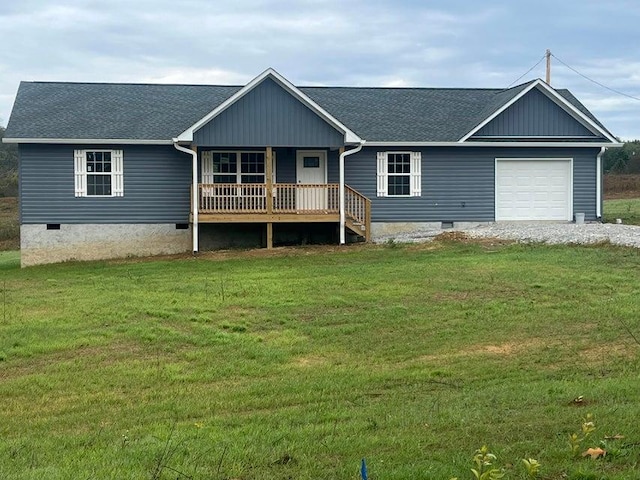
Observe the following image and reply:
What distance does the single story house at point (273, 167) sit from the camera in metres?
22.7

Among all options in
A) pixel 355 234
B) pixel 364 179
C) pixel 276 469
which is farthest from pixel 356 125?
pixel 276 469

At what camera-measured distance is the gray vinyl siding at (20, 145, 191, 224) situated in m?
23.2

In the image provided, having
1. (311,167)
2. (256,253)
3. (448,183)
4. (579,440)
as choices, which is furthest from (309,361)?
(448,183)

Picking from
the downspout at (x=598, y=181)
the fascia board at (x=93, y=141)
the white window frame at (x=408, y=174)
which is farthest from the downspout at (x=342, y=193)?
the downspout at (x=598, y=181)

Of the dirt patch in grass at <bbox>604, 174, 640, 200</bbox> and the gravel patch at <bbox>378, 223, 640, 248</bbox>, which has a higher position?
the dirt patch in grass at <bbox>604, 174, 640, 200</bbox>

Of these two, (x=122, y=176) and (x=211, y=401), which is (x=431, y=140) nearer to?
(x=122, y=176)

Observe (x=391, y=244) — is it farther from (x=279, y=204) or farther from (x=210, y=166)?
(x=210, y=166)

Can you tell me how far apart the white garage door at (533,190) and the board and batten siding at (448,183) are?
0.26m

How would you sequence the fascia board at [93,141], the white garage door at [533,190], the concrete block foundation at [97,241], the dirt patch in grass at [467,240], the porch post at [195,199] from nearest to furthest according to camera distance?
the dirt patch in grass at [467,240] < the porch post at [195,199] < the fascia board at [93,141] < the concrete block foundation at [97,241] < the white garage door at [533,190]

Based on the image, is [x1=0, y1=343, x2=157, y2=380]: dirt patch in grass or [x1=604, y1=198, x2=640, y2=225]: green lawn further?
[x1=604, y1=198, x2=640, y2=225]: green lawn

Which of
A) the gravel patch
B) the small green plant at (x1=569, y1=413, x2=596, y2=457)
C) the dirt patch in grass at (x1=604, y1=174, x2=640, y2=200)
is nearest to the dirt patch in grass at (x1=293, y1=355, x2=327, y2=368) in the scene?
the small green plant at (x1=569, y1=413, x2=596, y2=457)

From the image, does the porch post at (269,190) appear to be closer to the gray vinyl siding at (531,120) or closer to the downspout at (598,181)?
the gray vinyl siding at (531,120)

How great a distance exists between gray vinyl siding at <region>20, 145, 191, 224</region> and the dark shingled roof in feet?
1.89

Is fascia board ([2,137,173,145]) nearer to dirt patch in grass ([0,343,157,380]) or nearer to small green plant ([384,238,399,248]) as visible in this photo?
small green plant ([384,238,399,248])
